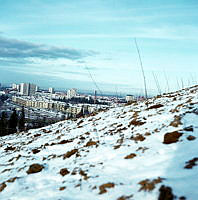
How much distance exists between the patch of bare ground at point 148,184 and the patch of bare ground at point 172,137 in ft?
7.01

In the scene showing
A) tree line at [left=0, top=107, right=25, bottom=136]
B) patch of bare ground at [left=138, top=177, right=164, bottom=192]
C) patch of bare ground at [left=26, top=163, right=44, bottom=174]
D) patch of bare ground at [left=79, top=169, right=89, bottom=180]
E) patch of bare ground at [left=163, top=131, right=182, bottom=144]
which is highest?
patch of bare ground at [left=163, top=131, right=182, bottom=144]

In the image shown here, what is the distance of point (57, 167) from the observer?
6.56m

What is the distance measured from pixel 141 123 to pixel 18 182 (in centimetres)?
580

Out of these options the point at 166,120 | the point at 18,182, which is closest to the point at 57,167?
the point at 18,182

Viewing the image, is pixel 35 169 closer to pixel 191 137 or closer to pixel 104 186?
pixel 104 186

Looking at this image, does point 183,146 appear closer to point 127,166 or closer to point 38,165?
point 127,166

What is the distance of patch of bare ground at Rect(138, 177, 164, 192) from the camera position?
3.91 meters

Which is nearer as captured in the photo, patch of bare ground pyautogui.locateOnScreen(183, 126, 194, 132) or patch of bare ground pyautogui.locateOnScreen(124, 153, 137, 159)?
patch of bare ground pyautogui.locateOnScreen(124, 153, 137, 159)

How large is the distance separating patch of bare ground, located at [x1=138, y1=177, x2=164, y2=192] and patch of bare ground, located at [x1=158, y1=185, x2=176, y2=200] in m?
0.26

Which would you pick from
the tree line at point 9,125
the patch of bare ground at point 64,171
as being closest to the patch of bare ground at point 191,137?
the patch of bare ground at point 64,171

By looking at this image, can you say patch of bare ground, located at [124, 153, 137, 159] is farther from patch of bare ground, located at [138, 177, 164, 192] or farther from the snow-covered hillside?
patch of bare ground, located at [138, 177, 164, 192]

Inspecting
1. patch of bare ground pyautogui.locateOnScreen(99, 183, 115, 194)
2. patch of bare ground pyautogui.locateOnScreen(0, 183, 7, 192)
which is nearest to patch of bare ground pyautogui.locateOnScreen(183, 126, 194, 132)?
patch of bare ground pyautogui.locateOnScreen(99, 183, 115, 194)

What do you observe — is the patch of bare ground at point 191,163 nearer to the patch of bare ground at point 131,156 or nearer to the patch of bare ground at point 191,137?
the patch of bare ground at point 191,137

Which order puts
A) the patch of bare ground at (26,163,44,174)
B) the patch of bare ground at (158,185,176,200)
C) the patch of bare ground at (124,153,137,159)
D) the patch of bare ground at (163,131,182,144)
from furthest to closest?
the patch of bare ground at (26,163,44,174), the patch of bare ground at (163,131,182,144), the patch of bare ground at (124,153,137,159), the patch of bare ground at (158,185,176,200)
